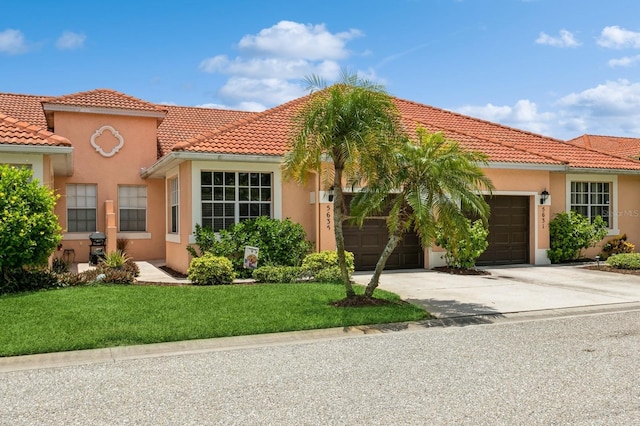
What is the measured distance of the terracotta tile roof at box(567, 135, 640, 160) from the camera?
3316cm

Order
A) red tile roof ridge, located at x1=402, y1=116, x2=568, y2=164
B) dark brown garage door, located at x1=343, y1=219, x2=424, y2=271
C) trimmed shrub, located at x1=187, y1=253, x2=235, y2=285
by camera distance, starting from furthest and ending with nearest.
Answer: red tile roof ridge, located at x1=402, y1=116, x2=568, y2=164
dark brown garage door, located at x1=343, y1=219, x2=424, y2=271
trimmed shrub, located at x1=187, y1=253, x2=235, y2=285

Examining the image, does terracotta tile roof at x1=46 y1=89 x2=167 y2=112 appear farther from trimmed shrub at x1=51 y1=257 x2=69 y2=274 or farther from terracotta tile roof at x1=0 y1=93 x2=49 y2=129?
trimmed shrub at x1=51 y1=257 x2=69 y2=274

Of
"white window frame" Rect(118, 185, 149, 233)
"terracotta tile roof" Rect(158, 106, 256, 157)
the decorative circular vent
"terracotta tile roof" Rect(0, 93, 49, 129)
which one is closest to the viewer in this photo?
the decorative circular vent

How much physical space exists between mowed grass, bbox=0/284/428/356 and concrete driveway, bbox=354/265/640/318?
100 cm

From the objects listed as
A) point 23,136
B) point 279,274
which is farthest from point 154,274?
point 23,136

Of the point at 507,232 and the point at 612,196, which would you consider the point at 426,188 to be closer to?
the point at 507,232

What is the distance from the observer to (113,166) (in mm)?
20312

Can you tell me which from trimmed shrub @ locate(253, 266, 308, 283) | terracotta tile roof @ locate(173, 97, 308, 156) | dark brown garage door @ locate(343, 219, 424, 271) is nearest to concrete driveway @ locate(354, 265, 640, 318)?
dark brown garage door @ locate(343, 219, 424, 271)

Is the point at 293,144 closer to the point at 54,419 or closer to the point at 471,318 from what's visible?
the point at 471,318

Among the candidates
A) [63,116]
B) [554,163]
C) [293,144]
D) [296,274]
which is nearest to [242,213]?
[296,274]

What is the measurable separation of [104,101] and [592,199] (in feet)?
58.0

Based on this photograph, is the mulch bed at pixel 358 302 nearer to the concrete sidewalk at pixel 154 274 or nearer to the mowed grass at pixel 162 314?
the mowed grass at pixel 162 314

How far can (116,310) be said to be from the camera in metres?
9.58

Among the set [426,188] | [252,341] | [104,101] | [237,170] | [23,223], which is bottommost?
[252,341]
